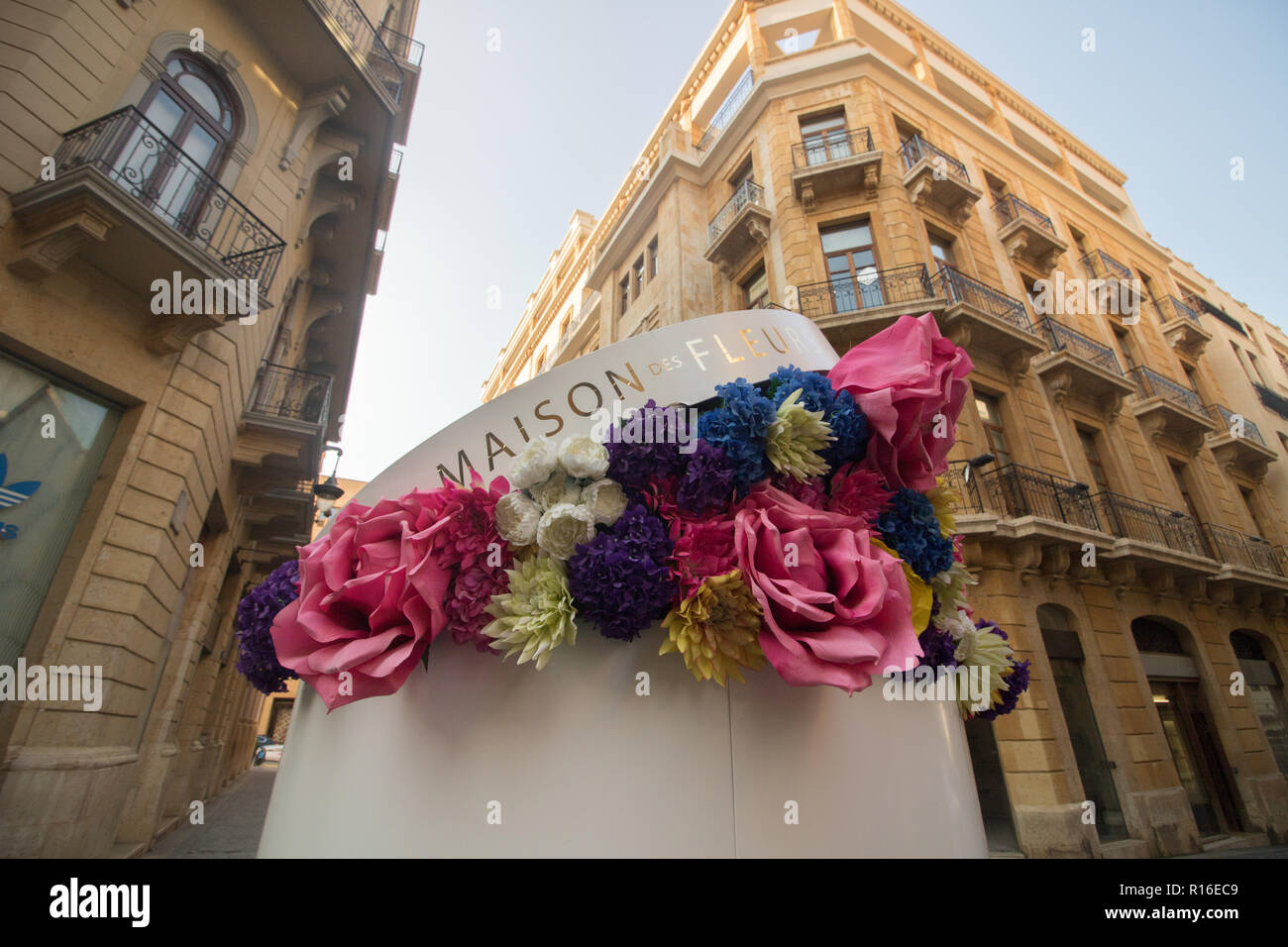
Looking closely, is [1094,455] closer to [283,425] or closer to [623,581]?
[623,581]

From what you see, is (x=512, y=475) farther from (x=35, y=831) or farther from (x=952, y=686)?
(x=35, y=831)

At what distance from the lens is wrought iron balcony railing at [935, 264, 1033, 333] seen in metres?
11.3

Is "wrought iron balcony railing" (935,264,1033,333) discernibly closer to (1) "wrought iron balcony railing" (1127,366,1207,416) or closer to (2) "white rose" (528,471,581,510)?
(1) "wrought iron balcony railing" (1127,366,1207,416)

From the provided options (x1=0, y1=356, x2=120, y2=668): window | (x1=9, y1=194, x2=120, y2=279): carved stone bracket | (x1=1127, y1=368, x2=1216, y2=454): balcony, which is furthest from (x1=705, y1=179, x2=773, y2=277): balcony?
(x1=0, y1=356, x2=120, y2=668): window

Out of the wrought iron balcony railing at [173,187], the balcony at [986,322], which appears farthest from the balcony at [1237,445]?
the wrought iron balcony railing at [173,187]

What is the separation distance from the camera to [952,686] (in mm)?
1302

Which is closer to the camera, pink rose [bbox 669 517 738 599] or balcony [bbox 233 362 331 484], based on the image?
pink rose [bbox 669 517 738 599]

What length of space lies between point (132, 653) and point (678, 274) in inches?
502

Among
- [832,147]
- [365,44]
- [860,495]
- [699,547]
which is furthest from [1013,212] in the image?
[699,547]

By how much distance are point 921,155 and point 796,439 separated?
1532 cm

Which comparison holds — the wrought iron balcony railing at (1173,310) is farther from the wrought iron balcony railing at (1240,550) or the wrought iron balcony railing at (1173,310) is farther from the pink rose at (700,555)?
the pink rose at (700,555)

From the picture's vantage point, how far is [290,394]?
9.69 m

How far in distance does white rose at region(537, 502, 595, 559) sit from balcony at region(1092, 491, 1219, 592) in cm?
1243

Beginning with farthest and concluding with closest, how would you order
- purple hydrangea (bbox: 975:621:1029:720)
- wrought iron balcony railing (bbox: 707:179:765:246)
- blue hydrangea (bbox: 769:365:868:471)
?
wrought iron balcony railing (bbox: 707:179:765:246)
purple hydrangea (bbox: 975:621:1029:720)
blue hydrangea (bbox: 769:365:868:471)
